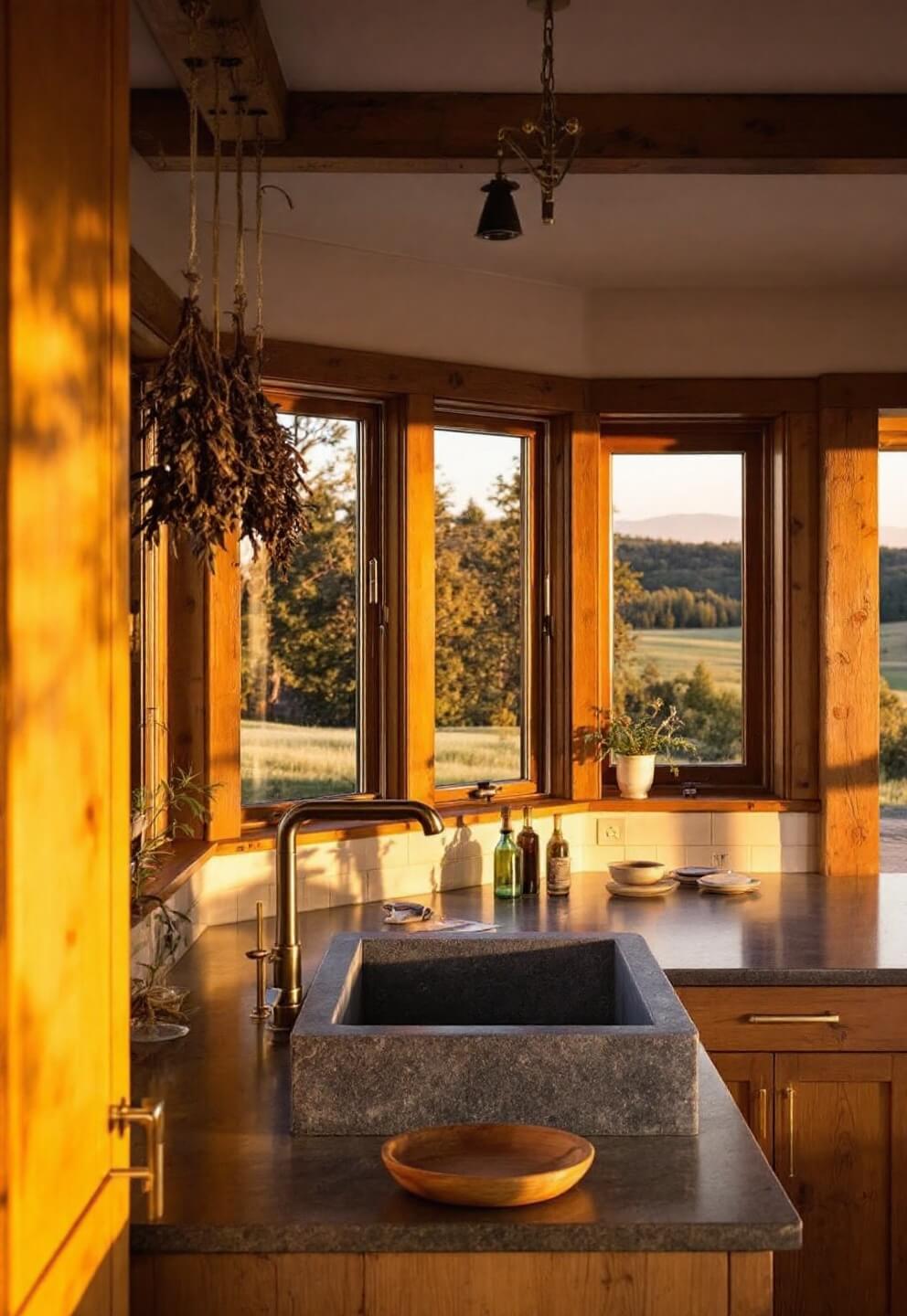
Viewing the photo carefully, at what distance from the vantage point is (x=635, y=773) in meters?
4.77

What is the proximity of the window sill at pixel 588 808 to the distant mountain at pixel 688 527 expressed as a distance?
0.85 meters

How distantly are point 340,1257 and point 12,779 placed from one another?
0.90 meters

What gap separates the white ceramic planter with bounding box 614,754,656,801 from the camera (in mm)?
4766

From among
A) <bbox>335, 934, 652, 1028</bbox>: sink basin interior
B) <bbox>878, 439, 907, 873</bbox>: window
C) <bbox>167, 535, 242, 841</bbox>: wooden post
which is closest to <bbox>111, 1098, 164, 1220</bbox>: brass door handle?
<bbox>335, 934, 652, 1028</bbox>: sink basin interior

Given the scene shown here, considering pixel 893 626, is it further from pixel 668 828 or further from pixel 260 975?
pixel 260 975

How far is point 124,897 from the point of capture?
1719 millimetres

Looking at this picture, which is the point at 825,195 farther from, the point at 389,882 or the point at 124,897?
the point at 124,897

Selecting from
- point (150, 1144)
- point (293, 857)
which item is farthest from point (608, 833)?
point (150, 1144)

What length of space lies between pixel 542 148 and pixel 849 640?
2.43 m

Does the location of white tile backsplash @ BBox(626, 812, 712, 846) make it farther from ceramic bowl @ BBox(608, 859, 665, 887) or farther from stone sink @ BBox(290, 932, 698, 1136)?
stone sink @ BBox(290, 932, 698, 1136)

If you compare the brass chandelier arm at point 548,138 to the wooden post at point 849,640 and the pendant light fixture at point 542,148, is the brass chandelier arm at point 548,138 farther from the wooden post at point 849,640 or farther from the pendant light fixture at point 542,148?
the wooden post at point 849,640

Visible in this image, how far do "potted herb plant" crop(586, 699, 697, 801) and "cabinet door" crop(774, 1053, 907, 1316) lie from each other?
4.78ft

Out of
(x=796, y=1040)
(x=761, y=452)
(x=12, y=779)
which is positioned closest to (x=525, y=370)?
(x=761, y=452)

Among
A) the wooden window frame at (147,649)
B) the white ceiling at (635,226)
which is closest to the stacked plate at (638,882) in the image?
the wooden window frame at (147,649)
